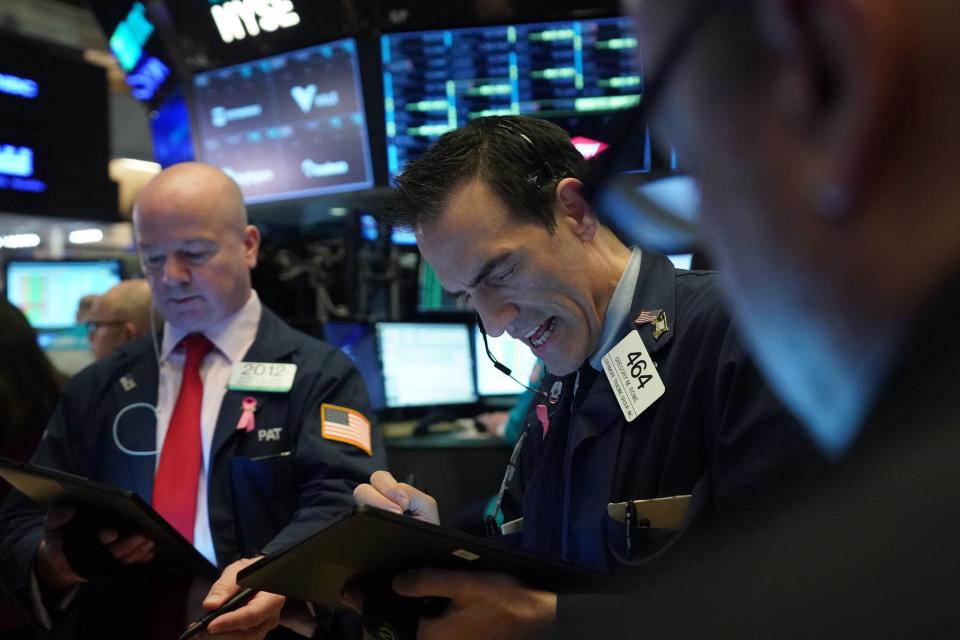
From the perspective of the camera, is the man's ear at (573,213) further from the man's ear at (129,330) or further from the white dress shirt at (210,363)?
the man's ear at (129,330)

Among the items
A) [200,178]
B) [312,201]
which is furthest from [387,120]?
[200,178]

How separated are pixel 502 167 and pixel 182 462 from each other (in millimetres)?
1057

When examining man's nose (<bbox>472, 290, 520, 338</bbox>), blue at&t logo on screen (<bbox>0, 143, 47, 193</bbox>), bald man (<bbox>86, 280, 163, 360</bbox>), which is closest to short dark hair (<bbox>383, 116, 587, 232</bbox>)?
man's nose (<bbox>472, 290, 520, 338</bbox>)

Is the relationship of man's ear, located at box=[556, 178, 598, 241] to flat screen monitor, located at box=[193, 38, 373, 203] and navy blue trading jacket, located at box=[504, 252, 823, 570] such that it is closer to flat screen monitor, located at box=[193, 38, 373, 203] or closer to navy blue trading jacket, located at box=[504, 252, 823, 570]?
navy blue trading jacket, located at box=[504, 252, 823, 570]

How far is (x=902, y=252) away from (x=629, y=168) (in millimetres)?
181

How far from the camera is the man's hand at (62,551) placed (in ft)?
5.20

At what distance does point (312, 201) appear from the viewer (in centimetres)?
371

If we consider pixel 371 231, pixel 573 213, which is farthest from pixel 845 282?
pixel 371 231

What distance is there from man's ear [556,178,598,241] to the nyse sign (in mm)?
2396

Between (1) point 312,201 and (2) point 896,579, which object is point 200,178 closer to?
(1) point 312,201

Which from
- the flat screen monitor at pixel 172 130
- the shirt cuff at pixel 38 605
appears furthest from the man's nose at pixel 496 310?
the flat screen monitor at pixel 172 130

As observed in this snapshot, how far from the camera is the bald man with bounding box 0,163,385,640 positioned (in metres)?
1.73

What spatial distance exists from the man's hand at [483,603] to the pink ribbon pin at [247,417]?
2.97ft

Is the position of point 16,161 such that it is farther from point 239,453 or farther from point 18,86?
point 239,453
